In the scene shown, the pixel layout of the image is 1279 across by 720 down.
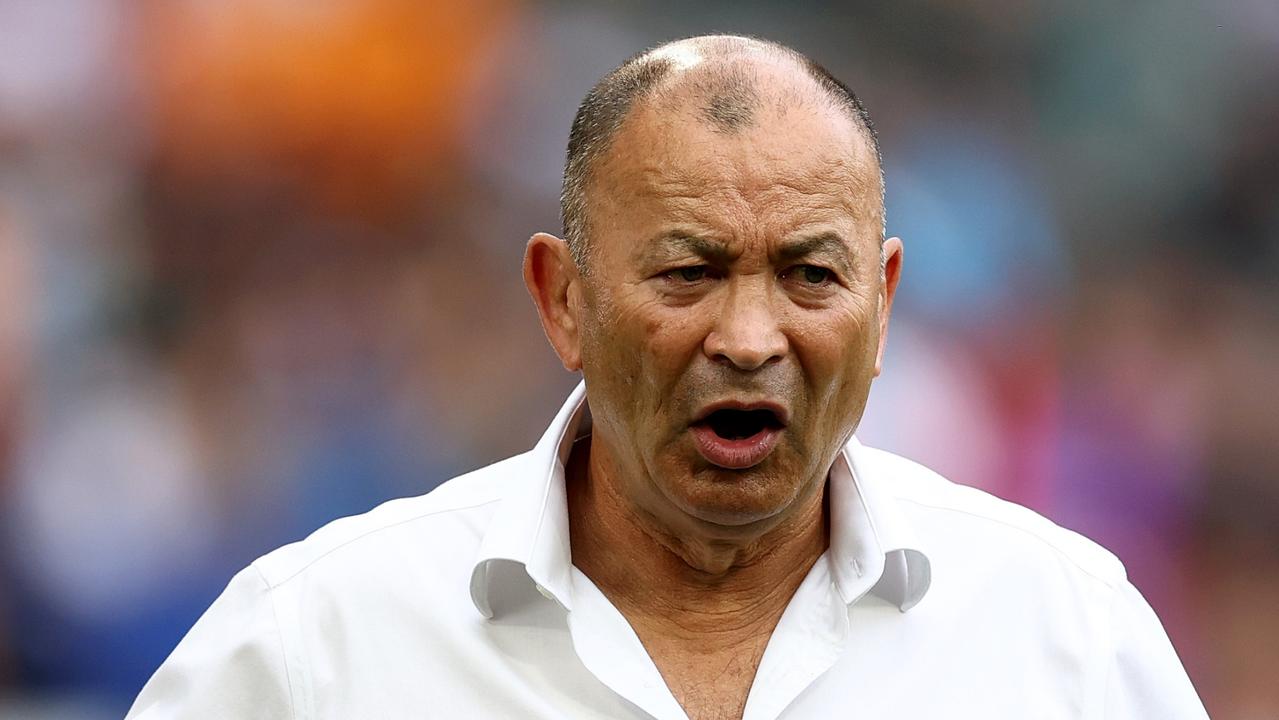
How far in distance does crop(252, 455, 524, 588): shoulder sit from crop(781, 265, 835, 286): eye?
576 mm

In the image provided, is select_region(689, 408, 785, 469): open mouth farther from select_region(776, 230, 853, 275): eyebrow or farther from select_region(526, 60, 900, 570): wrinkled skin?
select_region(776, 230, 853, 275): eyebrow

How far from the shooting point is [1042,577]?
2.42m

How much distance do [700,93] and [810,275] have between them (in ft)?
1.01

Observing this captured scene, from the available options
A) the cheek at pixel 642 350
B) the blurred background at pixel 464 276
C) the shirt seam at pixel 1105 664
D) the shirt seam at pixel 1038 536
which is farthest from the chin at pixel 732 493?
the blurred background at pixel 464 276

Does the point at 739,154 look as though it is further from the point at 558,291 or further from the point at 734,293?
the point at 558,291

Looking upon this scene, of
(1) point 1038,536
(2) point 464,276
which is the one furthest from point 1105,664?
(2) point 464,276

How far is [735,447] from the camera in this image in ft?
7.28

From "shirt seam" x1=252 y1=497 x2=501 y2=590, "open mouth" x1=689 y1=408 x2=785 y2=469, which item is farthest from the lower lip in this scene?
"shirt seam" x1=252 y1=497 x2=501 y2=590

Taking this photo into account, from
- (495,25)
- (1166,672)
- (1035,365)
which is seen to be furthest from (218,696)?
(1035,365)

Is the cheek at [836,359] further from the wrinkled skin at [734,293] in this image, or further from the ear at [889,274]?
the ear at [889,274]

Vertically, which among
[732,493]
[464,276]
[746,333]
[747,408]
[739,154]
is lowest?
[464,276]

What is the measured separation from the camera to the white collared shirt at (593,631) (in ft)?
7.41

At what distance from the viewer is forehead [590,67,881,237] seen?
7.32 feet

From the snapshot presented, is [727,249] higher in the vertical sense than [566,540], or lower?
higher
